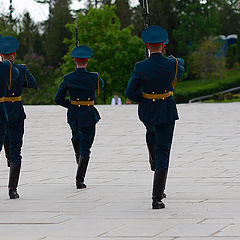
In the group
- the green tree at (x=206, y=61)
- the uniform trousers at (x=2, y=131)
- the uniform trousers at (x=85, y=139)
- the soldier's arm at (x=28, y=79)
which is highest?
the soldier's arm at (x=28, y=79)

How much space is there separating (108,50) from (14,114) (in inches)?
2083

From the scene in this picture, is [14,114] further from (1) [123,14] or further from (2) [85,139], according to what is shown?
(1) [123,14]

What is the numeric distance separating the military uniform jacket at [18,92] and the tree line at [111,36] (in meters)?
50.5

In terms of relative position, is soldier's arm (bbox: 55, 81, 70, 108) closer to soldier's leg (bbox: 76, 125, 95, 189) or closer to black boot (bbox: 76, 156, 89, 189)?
soldier's leg (bbox: 76, 125, 95, 189)

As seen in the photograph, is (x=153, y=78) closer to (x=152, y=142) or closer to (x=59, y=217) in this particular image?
(x=152, y=142)

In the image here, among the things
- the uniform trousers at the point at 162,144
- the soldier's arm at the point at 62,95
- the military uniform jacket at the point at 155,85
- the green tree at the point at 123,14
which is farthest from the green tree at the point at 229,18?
the uniform trousers at the point at 162,144

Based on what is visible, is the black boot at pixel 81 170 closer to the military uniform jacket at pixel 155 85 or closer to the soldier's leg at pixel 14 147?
the soldier's leg at pixel 14 147

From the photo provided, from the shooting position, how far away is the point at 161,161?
743 cm

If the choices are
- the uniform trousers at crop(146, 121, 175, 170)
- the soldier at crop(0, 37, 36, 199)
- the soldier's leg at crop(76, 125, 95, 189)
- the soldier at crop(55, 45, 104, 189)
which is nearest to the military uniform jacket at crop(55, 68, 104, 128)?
the soldier at crop(55, 45, 104, 189)

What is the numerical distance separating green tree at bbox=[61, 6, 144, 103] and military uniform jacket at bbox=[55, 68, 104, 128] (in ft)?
165

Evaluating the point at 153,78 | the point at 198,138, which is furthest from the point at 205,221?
the point at 198,138

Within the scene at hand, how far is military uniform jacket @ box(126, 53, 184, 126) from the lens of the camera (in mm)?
7496

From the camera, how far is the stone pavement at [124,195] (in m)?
6.35

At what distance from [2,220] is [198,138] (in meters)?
9.60
